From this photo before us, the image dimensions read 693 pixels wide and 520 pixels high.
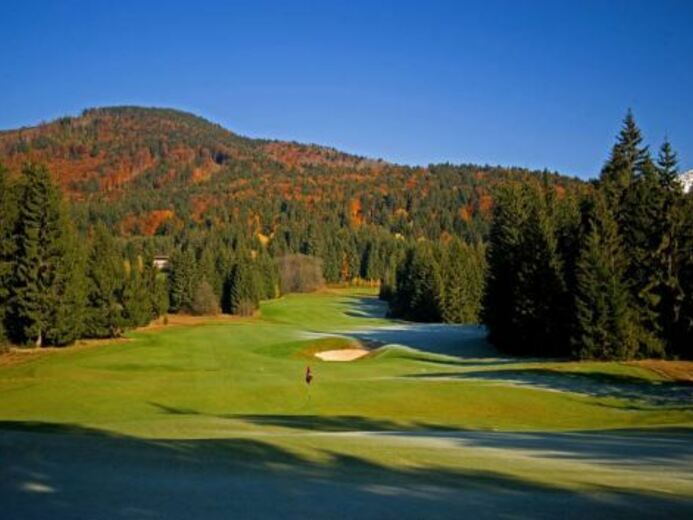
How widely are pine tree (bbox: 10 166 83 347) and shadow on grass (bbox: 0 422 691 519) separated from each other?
157 ft

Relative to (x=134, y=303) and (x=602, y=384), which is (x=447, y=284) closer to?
(x=134, y=303)

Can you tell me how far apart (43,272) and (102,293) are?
26.5 ft

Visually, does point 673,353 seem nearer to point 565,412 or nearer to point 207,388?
point 565,412

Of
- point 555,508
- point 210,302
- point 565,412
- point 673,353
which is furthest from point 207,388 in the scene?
point 210,302

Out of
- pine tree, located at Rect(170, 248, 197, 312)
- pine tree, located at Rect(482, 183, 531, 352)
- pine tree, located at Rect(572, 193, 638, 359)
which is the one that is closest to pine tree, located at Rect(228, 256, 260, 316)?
pine tree, located at Rect(170, 248, 197, 312)

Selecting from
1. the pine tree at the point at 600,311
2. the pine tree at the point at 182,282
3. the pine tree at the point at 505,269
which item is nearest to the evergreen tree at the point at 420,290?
the pine tree at the point at 505,269

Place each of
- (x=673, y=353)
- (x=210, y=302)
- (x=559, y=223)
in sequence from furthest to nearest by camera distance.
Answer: (x=210, y=302) → (x=559, y=223) → (x=673, y=353)

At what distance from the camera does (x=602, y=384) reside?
Result: 3528 centimetres

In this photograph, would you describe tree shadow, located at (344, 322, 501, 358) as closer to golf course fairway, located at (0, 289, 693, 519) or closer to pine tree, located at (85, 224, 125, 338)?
golf course fairway, located at (0, 289, 693, 519)

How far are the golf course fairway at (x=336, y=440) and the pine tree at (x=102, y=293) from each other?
16.7 metres

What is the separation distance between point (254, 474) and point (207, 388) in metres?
24.4

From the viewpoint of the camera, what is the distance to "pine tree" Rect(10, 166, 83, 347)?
5619cm

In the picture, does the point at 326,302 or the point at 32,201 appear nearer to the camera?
the point at 32,201

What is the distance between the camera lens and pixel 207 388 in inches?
1336
